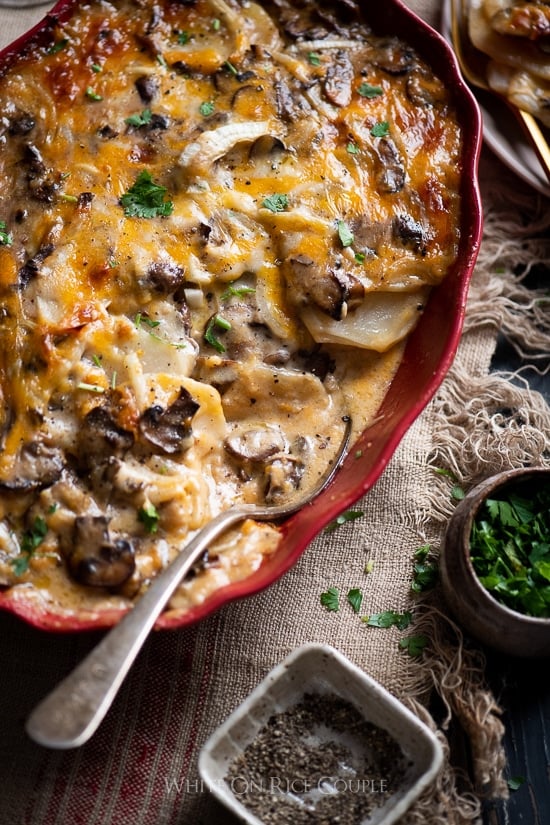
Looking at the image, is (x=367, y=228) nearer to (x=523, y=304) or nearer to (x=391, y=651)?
(x=523, y=304)

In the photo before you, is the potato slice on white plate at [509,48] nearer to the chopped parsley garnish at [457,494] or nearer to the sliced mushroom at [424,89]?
the sliced mushroom at [424,89]

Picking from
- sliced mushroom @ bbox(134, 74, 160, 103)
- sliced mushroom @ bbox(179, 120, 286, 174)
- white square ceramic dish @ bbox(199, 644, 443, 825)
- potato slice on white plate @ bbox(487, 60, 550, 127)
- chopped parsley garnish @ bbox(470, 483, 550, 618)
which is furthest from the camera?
potato slice on white plate @ bbox(487, 60, 550, 127)

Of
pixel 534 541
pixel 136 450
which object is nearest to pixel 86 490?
pixel 136 450

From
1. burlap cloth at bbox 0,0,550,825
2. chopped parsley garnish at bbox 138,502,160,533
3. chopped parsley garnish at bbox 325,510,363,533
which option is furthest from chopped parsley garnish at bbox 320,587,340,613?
chopped parsley garnish at bbox 138,502,160,533

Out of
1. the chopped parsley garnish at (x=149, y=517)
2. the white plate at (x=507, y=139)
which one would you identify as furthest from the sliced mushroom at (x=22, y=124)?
the white plate at (x=507, y=139)

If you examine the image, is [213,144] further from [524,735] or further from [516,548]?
[524,735]

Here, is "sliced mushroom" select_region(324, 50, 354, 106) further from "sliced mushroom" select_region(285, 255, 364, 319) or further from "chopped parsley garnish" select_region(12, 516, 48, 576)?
"chopped parsley garnish" select_region(12, 516, 48, 576)
